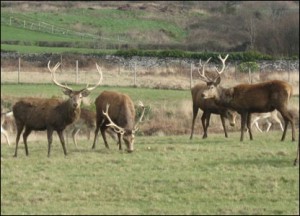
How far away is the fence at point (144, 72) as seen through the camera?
20.2 metres

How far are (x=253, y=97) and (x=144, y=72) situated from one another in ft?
13.7

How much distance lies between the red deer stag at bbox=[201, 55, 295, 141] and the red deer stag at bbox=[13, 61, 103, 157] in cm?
349

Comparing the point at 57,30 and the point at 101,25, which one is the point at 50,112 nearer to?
the point at 101,25

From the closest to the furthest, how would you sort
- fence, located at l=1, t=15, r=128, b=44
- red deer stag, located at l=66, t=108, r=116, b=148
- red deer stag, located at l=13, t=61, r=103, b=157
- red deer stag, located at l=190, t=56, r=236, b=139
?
fence, located at l=1, t=15, r=128, b=44 → red deer stag, located at l=13, t=61, r=103, b=157 → red deer stag, located at l=190, t=56, r=236, b=139 → red deer stag, located at l=66, t=108, r=116, b=148

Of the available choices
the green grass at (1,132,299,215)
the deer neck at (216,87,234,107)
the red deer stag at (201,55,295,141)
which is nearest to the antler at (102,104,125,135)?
the green grass at (1,132,299,215)

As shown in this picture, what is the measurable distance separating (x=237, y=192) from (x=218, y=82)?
268 inches

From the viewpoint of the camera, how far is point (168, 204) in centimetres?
1733

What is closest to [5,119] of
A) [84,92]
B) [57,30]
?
[84,92]

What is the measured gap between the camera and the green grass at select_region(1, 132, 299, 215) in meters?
17.2

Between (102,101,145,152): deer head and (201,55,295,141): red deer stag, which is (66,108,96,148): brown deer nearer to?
(102,101,145,152): deer head

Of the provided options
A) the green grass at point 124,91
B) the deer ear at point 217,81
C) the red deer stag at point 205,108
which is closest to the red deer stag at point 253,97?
the deer ear at point 217,81

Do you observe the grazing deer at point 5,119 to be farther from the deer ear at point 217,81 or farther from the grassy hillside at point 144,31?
the deer ear at point 217,81

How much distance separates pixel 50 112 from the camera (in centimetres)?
2269

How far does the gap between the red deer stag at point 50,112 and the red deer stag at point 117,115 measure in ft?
2.66
